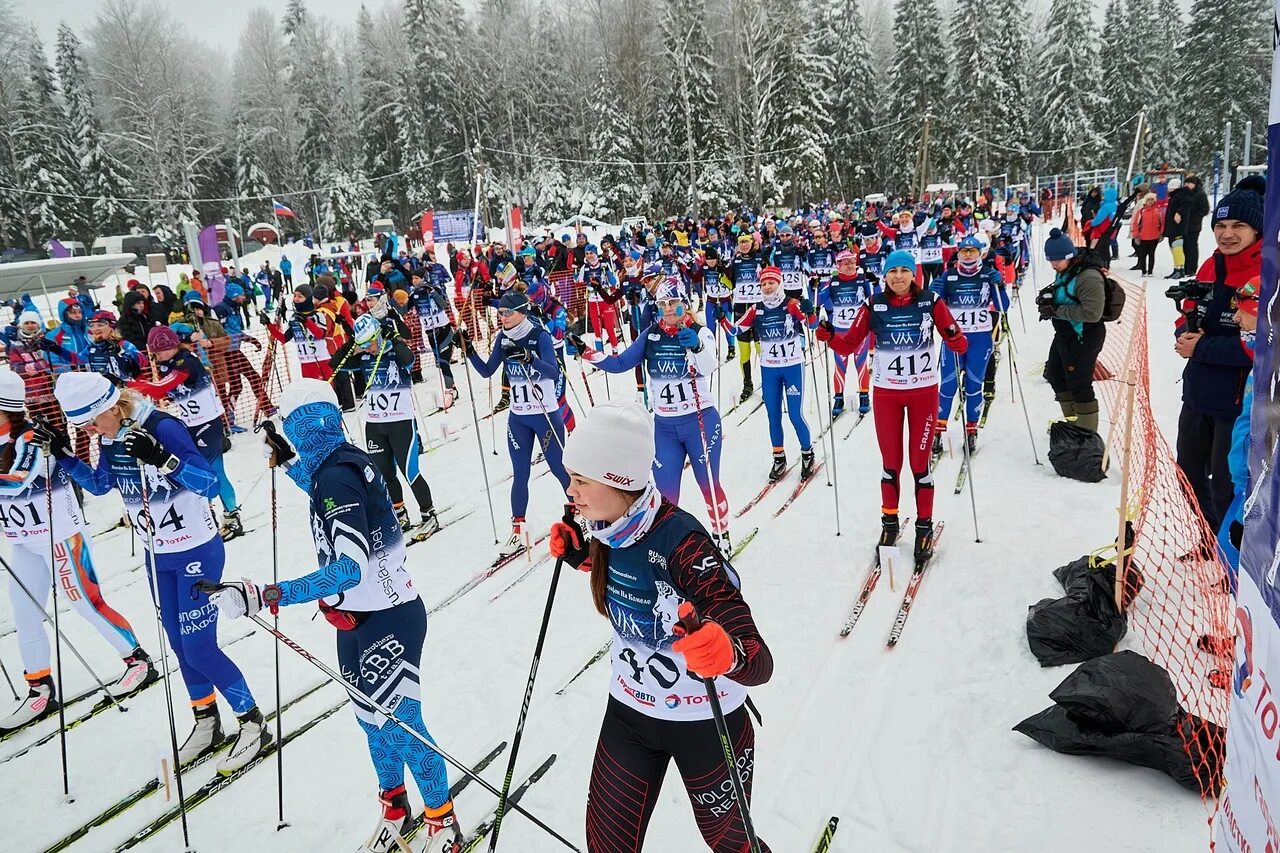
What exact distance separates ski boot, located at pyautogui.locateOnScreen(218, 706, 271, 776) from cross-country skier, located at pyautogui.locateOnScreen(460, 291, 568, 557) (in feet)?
8.41

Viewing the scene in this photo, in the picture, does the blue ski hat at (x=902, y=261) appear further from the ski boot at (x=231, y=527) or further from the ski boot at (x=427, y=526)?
the ski boot at (x=231, y=527)

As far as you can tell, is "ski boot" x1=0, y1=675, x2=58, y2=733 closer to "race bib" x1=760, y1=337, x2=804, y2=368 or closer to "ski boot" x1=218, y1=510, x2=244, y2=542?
"ski boot" x1=218, y1=510, x2=244, y2=542

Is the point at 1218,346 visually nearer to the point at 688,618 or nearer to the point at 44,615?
the point at 688,618

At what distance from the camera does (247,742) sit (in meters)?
4.28

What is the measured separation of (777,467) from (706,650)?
6.02 metres

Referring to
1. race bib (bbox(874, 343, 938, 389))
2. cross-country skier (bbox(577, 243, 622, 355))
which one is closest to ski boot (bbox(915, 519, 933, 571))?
race bib (bbox(874, 343, 938, 389))

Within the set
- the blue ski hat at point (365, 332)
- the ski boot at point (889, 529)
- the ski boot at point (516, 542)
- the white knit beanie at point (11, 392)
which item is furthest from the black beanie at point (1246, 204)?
the white knit beanie at point (11, 392)

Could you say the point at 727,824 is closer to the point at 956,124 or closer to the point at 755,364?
the point at 755,364

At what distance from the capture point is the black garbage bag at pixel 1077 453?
21.8 feet

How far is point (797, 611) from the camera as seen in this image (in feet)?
17.1

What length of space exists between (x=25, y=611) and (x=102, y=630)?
0.44 meters

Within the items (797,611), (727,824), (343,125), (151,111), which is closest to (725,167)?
(343,125)

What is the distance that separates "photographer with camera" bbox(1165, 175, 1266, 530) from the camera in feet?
12.9

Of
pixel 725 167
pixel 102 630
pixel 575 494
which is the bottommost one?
pixel 102 630
